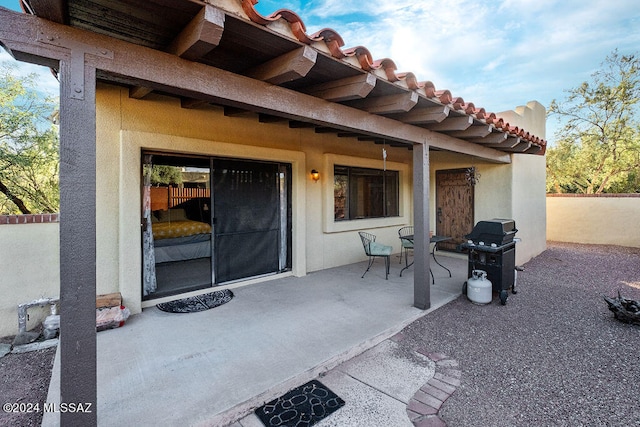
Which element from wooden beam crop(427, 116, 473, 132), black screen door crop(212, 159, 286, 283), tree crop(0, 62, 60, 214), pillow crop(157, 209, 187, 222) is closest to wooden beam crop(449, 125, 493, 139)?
wooden beam crop(427, 116, 473, 132)

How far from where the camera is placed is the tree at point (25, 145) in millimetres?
5844

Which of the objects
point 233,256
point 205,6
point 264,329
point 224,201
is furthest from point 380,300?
point 205,6

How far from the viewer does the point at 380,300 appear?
480cm

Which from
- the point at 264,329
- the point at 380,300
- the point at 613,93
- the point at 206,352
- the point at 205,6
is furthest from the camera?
the point at 613,93

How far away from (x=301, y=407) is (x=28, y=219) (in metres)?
4.23

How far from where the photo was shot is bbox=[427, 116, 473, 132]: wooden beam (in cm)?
430

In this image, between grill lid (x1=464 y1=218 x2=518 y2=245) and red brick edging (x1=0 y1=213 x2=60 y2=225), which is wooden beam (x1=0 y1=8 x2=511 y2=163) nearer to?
grill lid (x1=464 y1=218 x2=518 y2=245)

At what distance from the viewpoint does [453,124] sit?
14.6ft

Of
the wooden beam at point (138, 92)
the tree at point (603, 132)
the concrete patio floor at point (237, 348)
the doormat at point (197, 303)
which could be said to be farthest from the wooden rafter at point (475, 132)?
the tree at point (603, 132)

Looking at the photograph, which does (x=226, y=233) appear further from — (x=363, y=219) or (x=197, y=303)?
(x=363, y=219)

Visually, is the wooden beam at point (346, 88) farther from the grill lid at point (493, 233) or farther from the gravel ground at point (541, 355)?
the grill lid at point (493, 233)

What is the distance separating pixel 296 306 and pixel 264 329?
33.4 inches

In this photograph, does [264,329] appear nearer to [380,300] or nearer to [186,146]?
[380,300]

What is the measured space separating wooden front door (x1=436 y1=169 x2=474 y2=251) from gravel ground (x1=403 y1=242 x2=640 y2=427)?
2.46 m
